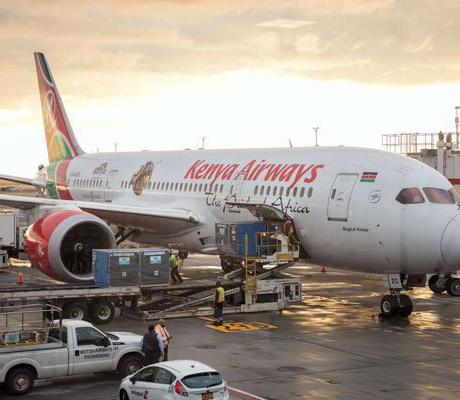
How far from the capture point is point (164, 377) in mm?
14758

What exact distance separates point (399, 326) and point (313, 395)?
29.4ft

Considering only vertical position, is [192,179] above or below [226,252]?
above

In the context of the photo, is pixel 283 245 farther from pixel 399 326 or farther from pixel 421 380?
pixel 421 380

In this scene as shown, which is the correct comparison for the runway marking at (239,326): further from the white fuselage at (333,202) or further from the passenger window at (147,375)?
the passenger window at (147,375)

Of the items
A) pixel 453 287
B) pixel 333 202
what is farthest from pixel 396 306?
pixel 453 287

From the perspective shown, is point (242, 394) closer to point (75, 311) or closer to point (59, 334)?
point (59, 334)

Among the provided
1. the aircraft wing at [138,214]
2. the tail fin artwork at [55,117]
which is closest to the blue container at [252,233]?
the aircraft wing at [138,214]

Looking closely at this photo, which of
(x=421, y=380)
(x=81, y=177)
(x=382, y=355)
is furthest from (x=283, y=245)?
(x=81, y=177)

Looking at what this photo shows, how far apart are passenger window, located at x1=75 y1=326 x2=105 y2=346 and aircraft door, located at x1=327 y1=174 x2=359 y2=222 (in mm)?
10438

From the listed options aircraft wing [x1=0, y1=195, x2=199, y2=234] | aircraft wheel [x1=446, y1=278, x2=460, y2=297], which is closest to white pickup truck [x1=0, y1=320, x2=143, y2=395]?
aircraft wing [x1=0, y1=195, x2=199, y2=234]

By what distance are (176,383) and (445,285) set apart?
68.5ft

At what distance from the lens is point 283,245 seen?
26797 millimetres

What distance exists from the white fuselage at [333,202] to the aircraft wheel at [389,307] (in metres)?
1.06

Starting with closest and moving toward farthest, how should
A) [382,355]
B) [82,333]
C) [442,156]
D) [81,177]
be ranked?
[82,333], [382,355], [81,177], [442,156]
